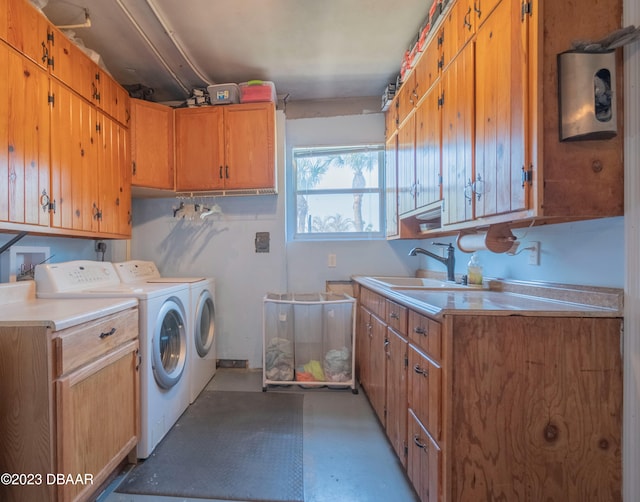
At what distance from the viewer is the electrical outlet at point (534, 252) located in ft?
4.76

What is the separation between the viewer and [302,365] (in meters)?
2.54

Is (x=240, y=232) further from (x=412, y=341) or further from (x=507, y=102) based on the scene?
(x=507, y=102)

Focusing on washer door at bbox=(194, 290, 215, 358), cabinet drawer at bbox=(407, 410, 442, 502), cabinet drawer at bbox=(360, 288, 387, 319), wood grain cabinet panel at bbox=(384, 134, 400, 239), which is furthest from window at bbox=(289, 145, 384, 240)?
cabinet drawer at bbox=(407, 410, 442, 502)

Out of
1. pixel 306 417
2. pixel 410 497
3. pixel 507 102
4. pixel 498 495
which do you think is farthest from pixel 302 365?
pixel 507 102

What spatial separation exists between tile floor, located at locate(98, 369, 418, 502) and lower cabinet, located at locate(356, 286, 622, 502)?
49 centimetres

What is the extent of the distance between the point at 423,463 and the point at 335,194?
238 centimetres

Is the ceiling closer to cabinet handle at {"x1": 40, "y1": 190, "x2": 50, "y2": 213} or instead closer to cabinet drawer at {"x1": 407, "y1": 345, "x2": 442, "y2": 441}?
cabinet handle at {"x1": 40, "y1": 190, "x2": 50, "y2": 213}

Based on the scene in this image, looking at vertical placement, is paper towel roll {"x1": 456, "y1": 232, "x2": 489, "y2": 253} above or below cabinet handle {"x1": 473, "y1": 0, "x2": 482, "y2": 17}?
below

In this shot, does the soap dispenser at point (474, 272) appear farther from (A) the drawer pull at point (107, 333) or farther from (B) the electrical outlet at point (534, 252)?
(A) the drawer pull at point (107, 333)

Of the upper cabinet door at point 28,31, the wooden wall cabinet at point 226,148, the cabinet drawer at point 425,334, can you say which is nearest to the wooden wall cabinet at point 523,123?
the cabinet drawer at point 425,334

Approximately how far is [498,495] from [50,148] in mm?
2759

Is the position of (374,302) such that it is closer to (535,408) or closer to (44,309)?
(535,408)

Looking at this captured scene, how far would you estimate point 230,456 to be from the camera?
167cm

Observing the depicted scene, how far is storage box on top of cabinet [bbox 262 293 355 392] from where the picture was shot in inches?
96.5
